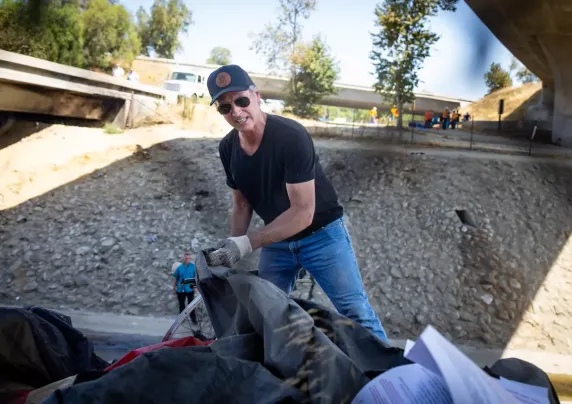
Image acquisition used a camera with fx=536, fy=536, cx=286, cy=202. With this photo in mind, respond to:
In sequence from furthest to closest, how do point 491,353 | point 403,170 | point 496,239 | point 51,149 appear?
1. point 51,149
2. point 403,170
3. point 496,239
4. point 491,353

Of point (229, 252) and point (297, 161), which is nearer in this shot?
point (229, 252)

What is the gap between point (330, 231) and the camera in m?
2.80

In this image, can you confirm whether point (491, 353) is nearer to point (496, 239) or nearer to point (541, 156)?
point (496, 239)

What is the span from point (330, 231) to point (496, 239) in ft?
16.9

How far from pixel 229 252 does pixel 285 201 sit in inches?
Answer: 19.1

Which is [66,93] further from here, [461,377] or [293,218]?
[461,377]

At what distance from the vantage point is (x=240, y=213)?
3.07 metres

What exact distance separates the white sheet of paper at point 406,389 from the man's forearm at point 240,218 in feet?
5.75

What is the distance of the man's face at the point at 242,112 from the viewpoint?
2.65 m

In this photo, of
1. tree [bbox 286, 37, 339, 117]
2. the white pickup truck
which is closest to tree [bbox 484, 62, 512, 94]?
tree [bbox 286, 37, 339, 117]

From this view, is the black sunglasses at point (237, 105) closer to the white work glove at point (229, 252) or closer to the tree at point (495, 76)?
the white work glove at point (229, 252)

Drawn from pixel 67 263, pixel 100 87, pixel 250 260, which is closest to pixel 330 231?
pixel 250 260

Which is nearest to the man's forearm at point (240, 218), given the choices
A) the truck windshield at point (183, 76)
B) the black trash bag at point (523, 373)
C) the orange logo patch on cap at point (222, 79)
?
the orange logo patch on cap at point (222, 79)

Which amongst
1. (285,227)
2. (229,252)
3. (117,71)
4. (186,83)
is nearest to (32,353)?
(229,252)
